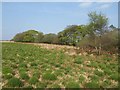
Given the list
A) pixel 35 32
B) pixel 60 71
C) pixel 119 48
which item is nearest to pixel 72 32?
pixel 35 32

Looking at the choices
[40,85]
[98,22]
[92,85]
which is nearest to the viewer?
[40,85]

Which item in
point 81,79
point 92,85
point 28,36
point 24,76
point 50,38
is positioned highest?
point 28,36

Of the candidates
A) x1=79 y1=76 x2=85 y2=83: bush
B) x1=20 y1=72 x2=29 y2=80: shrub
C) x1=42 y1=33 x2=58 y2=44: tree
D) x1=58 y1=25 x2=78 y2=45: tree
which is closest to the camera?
x1=79 y1=76 x2=85 y2=83: bush

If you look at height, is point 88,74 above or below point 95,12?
below

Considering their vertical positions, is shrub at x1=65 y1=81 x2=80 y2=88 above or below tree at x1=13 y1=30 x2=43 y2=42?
below

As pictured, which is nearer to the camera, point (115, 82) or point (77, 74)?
point (115, 82)

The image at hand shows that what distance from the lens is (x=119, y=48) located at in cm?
2184

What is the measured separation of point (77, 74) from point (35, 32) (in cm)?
4260

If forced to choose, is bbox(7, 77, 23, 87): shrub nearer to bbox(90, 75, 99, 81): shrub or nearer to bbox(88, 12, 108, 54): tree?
bbox(90, 75, 99, 81): shrub

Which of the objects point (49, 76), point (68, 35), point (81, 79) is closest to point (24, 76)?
point (49, 76)

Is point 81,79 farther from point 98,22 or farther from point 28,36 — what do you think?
point 28,36

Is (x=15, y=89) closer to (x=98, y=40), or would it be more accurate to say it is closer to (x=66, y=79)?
(x=66, y=79)

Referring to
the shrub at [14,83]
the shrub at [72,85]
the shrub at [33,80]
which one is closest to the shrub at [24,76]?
Answer: the shrub at [33,80]

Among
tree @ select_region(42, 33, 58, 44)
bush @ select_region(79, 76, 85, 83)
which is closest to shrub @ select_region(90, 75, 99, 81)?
bush @ select_region(79, 76, 85, 83)
